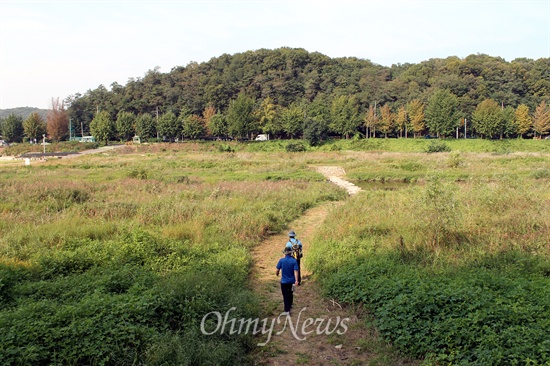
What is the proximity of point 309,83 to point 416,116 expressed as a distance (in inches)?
1407

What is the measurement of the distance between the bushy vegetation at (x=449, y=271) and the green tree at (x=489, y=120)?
54.8 m

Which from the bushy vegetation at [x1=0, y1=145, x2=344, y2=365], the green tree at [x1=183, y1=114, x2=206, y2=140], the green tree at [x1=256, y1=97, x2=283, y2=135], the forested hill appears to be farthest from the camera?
the forested hill

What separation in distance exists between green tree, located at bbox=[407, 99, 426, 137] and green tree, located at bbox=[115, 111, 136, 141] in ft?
179

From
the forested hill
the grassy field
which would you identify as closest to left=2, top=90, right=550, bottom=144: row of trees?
the forested hill

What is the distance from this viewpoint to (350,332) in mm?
7406

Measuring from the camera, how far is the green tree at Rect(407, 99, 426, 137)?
7119 centimetres

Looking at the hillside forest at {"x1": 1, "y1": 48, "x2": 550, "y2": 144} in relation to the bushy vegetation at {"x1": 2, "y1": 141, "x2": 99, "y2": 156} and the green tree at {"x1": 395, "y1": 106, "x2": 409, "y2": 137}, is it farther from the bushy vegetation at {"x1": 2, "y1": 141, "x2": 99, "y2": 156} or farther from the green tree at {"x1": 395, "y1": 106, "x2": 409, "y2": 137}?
the bushy vegetation at {"x1": 2, "y1": 141, "x2": 99, "y2": 156}

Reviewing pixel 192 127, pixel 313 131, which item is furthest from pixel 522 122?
pixel 192 127

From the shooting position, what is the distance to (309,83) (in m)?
99.9

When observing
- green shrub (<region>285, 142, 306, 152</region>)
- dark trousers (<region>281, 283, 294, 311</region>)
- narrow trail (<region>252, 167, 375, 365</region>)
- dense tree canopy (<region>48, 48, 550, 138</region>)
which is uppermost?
dense tree canopy (<region>48, 48, 550, 138</region>)

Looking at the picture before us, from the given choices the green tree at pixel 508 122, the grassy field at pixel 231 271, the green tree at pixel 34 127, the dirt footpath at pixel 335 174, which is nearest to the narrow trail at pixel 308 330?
the grassy field at pixel 231 271

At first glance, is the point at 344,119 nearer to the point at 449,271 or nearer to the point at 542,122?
the point at 542,122

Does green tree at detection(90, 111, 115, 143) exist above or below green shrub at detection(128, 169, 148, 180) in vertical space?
above

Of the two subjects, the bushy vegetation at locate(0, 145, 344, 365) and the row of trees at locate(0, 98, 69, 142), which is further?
the row of trees at locate(0, 98, 69, 142)
